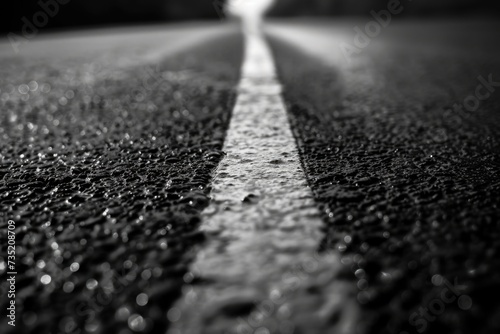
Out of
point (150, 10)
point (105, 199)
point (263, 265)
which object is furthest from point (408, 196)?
point (150, 10)

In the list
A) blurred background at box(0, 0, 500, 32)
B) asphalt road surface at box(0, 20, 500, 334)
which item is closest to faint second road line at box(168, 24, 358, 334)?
asphalt road surface at box(0, 20, 500, 334)

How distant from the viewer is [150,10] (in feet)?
63.8

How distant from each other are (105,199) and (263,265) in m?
0.60

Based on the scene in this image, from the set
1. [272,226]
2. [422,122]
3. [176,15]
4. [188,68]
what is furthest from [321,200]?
[176,15]

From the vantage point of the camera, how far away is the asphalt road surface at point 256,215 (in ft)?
2.84

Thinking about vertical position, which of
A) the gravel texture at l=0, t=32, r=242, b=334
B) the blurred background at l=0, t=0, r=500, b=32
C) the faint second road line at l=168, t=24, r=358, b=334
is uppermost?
the faint second road line at l=168, t=24, r=358, b=334

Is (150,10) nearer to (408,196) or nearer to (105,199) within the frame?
(105,199)

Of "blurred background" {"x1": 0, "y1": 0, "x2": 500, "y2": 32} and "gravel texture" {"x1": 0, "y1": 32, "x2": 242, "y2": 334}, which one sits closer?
"gravel texture" {"x1": 0, "y1": 32, "x2": 242, "y2": 334}

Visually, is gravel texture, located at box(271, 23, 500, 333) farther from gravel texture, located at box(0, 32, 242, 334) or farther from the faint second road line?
gravel texture, located at box(0, 32, 242, 334)

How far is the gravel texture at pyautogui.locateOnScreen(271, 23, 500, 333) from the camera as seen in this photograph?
0.88 metres

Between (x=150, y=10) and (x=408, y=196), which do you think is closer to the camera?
(x=408, y=196)

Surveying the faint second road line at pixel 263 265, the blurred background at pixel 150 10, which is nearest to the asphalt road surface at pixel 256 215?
the faint second road line at pixel 263 265

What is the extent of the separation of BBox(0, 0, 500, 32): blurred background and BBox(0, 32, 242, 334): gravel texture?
7.62 metres

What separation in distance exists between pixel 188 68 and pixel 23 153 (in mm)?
2520
